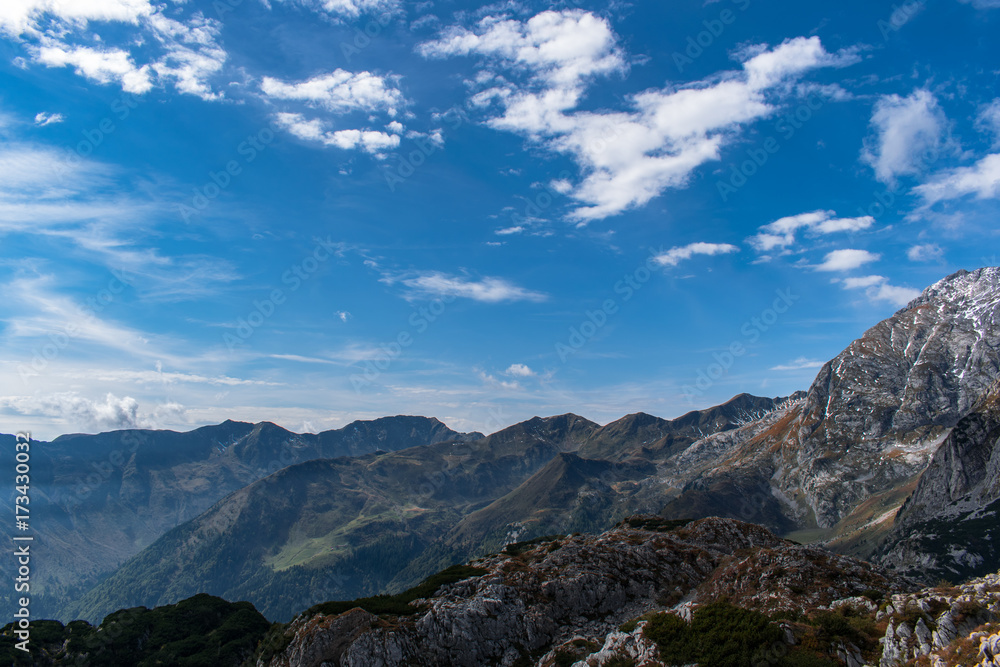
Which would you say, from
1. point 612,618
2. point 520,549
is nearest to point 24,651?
point 520,549

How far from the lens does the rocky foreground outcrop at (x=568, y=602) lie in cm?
5878

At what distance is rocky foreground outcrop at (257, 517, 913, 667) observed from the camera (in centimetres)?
5878

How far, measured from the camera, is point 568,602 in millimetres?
73938

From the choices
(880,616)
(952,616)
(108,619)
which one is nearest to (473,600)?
(880,616)

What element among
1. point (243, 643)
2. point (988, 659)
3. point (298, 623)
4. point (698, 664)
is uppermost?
point (988, 659)

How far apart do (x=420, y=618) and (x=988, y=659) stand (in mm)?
58690

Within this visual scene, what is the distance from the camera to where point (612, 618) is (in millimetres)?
73375

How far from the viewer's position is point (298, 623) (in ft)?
240

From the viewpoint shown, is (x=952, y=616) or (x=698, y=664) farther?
(x=698, y=664)

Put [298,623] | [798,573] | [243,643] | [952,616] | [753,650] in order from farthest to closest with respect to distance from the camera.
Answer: [243,643] → [298,623] → [798,573] → [753,650] → [952,616]

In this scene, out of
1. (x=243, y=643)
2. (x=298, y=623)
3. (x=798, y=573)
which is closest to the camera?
(x=798, y=573)

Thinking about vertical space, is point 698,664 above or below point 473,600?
above

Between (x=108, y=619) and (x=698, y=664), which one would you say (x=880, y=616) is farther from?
(x=108, y=619)

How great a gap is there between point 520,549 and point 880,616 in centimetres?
8592
